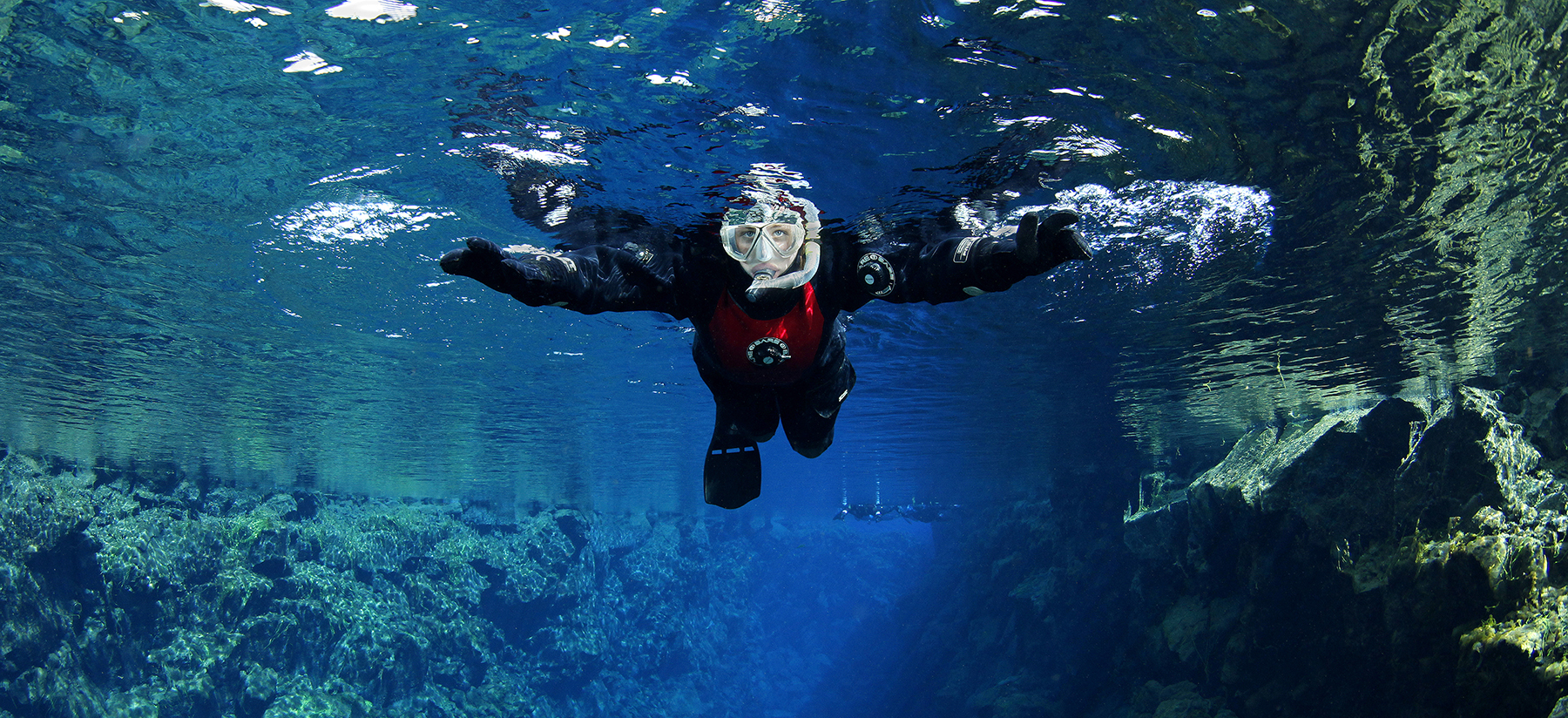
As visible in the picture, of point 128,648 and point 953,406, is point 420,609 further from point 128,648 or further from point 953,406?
point 953,406

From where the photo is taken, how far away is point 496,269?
9.05 feet

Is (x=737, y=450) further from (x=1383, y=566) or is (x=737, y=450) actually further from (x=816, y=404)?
(x=1383, y=566)

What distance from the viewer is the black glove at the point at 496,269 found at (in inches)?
105

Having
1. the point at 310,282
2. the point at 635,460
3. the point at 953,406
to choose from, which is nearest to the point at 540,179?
the point at 310,282

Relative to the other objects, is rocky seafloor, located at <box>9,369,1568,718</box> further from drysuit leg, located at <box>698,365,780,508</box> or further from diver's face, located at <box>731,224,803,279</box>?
diver's face, located at <box>731,224,803,279</box>

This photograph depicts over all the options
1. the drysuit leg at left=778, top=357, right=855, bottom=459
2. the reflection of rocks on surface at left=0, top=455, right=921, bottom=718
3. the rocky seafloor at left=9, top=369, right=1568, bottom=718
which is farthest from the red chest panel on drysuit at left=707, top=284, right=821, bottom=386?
the reflection of rocks on surface at left=0, top=455, right=921, bottom=718

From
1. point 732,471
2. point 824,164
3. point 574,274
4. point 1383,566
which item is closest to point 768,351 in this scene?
point 574,274

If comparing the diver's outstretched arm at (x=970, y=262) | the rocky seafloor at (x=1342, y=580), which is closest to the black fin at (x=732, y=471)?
the diver's outstretched arm at (x=970, y=262)

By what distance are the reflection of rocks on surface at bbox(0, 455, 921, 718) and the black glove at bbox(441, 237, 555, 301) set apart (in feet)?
71.7

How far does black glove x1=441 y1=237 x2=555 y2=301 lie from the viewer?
2.66m

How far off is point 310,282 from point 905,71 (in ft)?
35.9

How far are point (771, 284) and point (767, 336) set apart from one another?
626 millimetres

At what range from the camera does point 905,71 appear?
6.04m

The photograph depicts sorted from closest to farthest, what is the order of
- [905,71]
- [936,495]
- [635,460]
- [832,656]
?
[905,71], [635,460], [832,656], [936,495]
